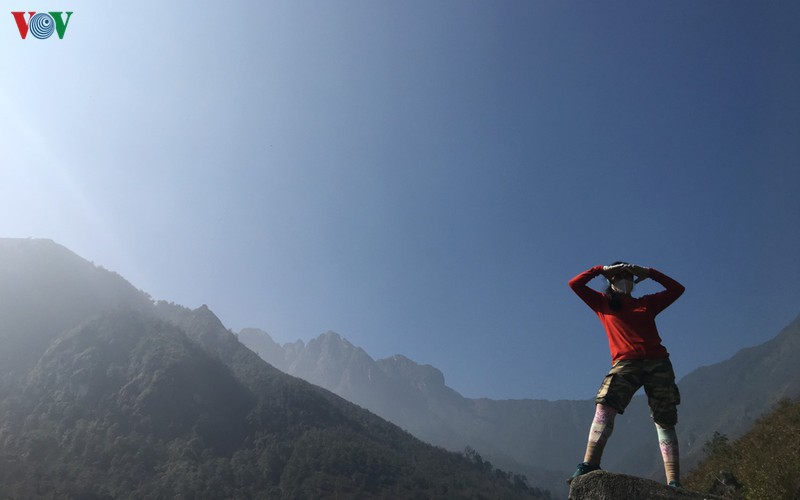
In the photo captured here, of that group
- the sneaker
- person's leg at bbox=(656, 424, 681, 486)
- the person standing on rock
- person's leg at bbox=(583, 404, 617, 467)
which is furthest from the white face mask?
the sneaker

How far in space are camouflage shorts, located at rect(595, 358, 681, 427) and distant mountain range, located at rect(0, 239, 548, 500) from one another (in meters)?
118

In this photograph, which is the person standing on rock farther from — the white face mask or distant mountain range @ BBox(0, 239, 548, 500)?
distant mountain range @ BBox(0, 239, 548, 500)

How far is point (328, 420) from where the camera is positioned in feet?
529

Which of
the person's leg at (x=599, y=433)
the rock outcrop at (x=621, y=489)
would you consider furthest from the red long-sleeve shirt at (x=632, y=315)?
the rock outcrop at (x=621, y=489)

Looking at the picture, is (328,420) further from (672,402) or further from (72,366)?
(672,402)

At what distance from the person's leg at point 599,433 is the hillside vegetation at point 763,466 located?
1.41 m

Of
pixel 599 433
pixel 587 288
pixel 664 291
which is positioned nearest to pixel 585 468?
pixel 599 433

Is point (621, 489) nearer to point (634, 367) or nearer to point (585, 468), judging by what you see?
point (585, 468)

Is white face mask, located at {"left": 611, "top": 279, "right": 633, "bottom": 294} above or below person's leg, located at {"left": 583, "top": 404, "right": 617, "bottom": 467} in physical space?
above

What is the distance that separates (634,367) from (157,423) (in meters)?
161

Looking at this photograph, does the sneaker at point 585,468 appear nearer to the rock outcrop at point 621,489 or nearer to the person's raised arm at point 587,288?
the rock outcrop at point 621,489

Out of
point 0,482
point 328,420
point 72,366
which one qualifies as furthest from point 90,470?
point 328,420

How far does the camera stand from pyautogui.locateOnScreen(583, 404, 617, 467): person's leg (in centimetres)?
442

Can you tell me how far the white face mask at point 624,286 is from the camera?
5.25 metres
